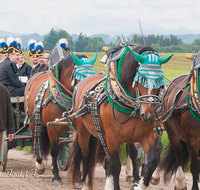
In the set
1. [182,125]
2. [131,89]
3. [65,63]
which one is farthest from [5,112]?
[182,125]

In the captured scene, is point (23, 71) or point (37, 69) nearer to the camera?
point (37, 69)

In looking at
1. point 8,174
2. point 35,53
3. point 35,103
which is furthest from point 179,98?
point 35,53

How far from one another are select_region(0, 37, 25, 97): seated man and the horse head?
361cm

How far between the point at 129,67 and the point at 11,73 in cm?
342

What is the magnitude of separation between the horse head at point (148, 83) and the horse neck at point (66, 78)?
2170mm

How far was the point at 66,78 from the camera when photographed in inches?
220

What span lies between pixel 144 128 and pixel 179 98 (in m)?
0.95

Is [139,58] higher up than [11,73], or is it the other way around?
[139,58]

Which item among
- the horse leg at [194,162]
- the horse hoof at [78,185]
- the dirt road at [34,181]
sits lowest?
the dirt road at [34,181]

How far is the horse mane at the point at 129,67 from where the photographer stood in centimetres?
366

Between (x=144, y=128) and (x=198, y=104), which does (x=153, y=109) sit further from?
(x=198, y=104)

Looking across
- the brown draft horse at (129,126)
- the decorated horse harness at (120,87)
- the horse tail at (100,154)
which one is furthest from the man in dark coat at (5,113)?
the horse tail at (100,154)

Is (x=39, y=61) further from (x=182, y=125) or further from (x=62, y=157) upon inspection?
(x=182, y=125)

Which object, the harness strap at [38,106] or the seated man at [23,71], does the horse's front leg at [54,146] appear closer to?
the harness strap at [38,106]
